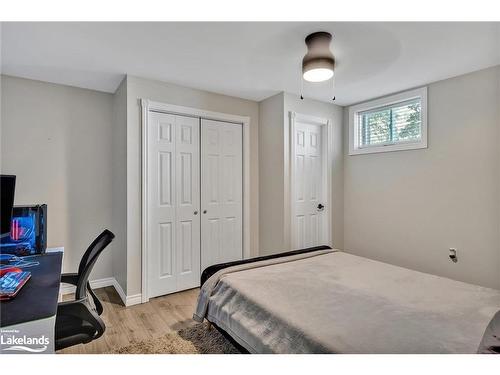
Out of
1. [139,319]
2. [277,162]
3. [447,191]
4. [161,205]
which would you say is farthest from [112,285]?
[447,191]

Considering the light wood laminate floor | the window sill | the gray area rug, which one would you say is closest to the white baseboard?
the light wood laminate floor

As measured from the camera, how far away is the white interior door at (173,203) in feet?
9.78

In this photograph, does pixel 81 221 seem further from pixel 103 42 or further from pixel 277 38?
pixel 277 38

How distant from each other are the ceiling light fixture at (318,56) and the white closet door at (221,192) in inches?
59.0

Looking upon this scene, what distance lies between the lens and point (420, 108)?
10.5 feet

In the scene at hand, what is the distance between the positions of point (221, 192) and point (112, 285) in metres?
1.74

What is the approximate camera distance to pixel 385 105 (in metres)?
3.56

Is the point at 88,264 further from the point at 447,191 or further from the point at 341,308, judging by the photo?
the point at 447,191

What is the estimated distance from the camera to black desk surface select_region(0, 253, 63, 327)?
1091 millimetres

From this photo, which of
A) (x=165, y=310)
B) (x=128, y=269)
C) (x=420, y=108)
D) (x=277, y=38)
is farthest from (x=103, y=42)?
(x=420, y=108)

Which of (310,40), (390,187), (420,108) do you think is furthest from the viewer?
(390,187)

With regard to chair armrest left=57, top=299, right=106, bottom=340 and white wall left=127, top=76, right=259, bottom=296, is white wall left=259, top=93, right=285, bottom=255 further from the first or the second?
chair armrest left=57, top=299, right=106, bottom=340
